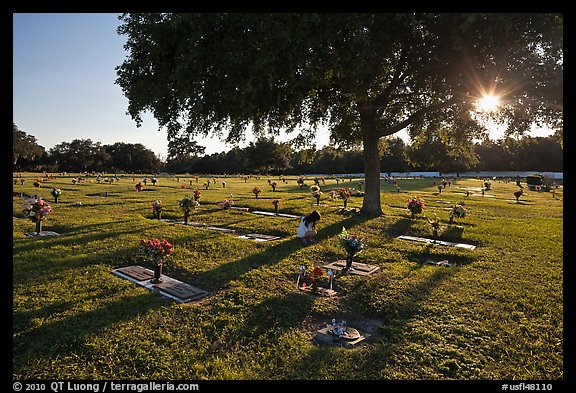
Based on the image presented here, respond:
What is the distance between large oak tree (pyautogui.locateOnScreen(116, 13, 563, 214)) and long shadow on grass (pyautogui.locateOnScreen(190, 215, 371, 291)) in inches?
175

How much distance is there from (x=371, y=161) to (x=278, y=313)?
476 inches

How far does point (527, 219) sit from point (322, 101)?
11.8m

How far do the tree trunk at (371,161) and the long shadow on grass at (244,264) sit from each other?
4836mm

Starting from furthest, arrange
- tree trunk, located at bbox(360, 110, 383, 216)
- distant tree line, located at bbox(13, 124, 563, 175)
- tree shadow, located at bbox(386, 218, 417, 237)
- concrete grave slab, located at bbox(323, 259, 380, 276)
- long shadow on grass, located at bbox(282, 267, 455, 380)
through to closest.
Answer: distant tree line, located at bbox(13, 124, 563, 175) < tree trunk, located at bbox(360, 110, 383, 216) < tree shadow, located at bbox(386, 218, 417, 237) < concrete grave slab, located at bbox(323, 259, 380, 276) < long shadow on grass, located at bbox(282, 267, 455, 380)

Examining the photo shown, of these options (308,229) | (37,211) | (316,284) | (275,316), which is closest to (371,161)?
(308,229)

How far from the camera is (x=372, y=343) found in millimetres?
4969

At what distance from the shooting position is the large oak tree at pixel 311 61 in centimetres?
951

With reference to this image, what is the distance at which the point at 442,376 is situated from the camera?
4129mm

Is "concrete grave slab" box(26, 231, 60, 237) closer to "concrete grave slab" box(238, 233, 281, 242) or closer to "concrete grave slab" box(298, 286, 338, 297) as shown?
"concrete grave slab" box(238, 233, 281, 242)

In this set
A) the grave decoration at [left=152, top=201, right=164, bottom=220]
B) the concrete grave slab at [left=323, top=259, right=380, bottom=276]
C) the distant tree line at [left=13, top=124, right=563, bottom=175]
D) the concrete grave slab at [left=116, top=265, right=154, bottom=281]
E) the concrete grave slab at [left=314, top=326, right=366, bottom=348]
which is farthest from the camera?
the distant tree line at [left=13, top=124, right=563, bottom=175]

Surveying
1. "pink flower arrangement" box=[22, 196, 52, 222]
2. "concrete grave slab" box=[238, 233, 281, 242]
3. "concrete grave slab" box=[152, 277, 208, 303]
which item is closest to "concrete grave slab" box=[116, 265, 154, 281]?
"concrete grave slab" box=[152, 277, 208, 303]

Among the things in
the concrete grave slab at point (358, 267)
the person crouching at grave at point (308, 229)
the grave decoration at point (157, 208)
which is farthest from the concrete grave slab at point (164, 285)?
the grave decoration at point (157, 208)

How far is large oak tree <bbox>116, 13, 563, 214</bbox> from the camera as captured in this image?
9508 mm
